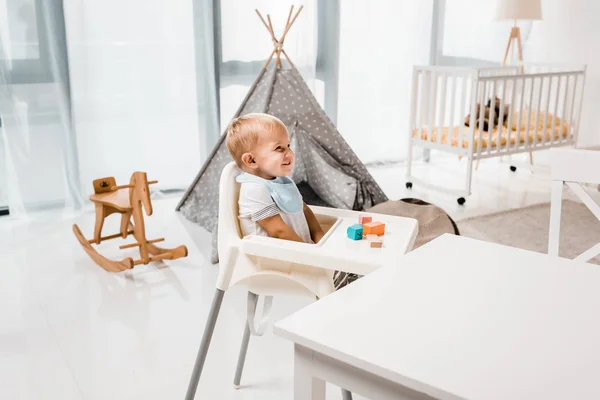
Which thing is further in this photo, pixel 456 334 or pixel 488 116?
pixel 488 116

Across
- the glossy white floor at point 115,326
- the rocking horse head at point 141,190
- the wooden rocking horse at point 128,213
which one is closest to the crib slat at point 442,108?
the glossy white floor at point 115,326

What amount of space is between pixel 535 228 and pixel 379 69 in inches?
70.5

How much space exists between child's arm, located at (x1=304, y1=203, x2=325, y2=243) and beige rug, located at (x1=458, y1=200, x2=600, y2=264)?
1701 mm

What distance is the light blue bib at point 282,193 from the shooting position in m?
1.41

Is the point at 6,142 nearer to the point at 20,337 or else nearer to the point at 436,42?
the point at 20,337

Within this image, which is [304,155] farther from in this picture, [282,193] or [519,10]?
[519,10]

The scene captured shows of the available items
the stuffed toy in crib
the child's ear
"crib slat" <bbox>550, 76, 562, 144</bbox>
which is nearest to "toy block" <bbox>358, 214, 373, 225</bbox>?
the child's ear

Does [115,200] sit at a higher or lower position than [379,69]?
lower

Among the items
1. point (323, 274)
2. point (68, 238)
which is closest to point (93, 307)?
point (68, 238)

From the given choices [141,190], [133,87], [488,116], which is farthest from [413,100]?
[141,190]

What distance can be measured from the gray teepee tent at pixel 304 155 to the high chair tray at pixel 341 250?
1721 mm

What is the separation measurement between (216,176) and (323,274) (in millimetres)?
1925

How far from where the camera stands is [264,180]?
1.41 m

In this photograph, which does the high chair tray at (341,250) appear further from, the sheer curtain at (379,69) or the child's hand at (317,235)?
the sheer curtain at (379,69)
